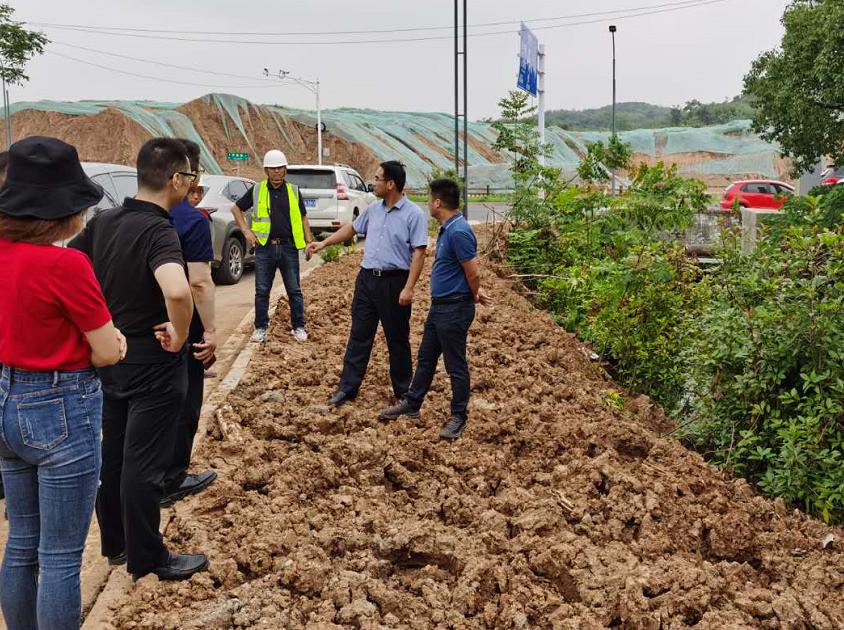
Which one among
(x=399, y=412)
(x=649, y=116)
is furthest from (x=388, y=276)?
(x=649, y=116)

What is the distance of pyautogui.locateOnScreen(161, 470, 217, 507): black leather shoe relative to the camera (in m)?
4.28

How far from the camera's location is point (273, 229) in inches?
294

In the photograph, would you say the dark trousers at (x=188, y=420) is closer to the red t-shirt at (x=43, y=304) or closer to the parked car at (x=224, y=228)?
the red t-shirt at (x=43, y=304)

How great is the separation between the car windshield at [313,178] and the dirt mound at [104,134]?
2792 centimetres

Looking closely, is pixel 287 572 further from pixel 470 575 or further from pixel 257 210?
pixel 257 210

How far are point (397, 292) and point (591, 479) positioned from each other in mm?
2013

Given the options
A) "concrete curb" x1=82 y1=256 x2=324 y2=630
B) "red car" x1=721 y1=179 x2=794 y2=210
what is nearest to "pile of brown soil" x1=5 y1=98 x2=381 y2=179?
"red car" x1=721 y1=179 x2=794 y2=210

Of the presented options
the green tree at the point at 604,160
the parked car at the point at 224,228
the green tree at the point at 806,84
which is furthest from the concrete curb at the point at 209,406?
the green tree at the point at 806,84

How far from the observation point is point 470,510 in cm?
414

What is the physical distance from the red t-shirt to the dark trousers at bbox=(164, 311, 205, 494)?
1586 millimetres

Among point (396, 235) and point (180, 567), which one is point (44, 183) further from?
point (396, 235)

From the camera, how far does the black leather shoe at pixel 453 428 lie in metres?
5.25

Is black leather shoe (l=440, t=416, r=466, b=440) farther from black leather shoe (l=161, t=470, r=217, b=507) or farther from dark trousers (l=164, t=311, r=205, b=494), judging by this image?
dark trousers (l=164, t=311, r=205, b=494)

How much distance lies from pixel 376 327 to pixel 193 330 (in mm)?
1847
